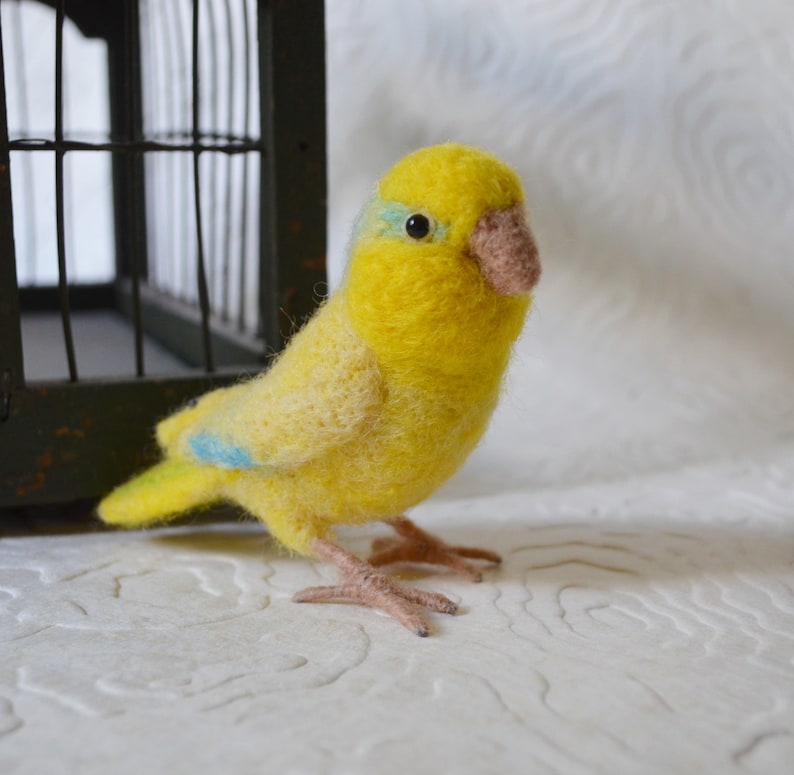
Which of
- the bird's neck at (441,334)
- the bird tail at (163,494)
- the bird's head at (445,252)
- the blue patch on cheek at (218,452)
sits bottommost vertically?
the bird tail at (163,494)

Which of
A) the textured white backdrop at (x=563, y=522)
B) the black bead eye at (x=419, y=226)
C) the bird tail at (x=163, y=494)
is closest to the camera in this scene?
the textured white backdrop at (x=563, y=522)

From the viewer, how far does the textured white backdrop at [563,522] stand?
21.7 inches

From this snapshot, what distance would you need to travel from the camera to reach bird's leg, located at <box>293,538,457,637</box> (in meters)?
0.69

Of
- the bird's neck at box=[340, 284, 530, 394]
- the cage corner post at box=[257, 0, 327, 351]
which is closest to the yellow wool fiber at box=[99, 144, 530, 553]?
the bird's neck at box=[340, 284, 530, 394]

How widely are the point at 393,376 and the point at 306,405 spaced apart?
62 mm

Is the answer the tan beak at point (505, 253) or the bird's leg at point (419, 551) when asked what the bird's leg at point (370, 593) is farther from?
the tan beak at point (505, 253)

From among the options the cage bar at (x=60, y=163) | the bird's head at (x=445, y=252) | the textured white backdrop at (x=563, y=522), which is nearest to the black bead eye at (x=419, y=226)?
the bird's head at (x=445, y=252)

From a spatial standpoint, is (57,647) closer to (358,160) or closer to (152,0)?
(358,160)

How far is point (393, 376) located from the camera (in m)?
0.68

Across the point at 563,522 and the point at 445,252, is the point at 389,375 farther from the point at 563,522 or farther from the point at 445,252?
the point at 563,522

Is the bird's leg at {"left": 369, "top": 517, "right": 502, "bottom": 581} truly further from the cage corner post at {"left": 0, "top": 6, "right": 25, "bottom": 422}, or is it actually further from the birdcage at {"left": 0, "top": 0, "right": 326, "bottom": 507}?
the cage corner post at {"left": 0, "top": 6, "right": 25, "bottom": 422}

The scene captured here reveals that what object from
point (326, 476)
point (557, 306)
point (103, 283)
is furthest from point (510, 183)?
point (103, 283)

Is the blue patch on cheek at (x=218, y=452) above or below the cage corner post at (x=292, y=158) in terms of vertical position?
below

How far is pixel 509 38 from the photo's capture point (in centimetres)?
133
